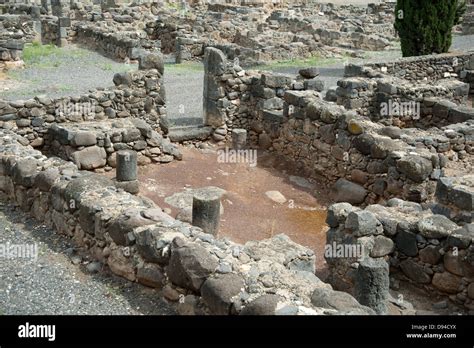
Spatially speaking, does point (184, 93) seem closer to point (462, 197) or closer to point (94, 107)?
point (94, 107)

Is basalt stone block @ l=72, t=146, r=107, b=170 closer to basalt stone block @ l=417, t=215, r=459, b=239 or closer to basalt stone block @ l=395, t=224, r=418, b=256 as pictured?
basalt stone block @ l=395, t=224, r=418, b=256

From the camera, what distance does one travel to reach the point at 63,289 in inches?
324

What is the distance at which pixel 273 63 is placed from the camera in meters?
25.9

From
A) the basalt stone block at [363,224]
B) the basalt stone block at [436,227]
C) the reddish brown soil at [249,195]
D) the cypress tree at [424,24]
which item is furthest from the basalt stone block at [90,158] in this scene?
the cypress tree at [424,24]

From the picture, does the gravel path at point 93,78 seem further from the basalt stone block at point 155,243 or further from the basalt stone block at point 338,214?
the basalt stone block at point 155,243

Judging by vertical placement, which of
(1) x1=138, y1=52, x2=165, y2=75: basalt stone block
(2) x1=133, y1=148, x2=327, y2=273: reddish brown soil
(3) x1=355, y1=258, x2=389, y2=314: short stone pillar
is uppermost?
(1) x1=138, y1=52, x2=165, y2=75: basalt stone block

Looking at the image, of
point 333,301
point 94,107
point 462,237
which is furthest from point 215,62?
point 333,301

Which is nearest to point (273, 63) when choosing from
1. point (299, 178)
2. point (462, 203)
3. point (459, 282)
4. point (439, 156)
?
point (299, 178)

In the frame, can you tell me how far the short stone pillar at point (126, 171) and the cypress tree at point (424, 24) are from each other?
612 inches

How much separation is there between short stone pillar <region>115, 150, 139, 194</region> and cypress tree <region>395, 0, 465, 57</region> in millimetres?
15532

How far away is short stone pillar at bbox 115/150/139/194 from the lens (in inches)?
507

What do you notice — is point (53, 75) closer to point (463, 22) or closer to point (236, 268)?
point (236, 268)

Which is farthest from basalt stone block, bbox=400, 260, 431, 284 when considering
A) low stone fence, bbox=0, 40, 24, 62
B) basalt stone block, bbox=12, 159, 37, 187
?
low stone fence, bbox=0, 40, 24, 62

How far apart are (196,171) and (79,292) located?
23.1 ft
